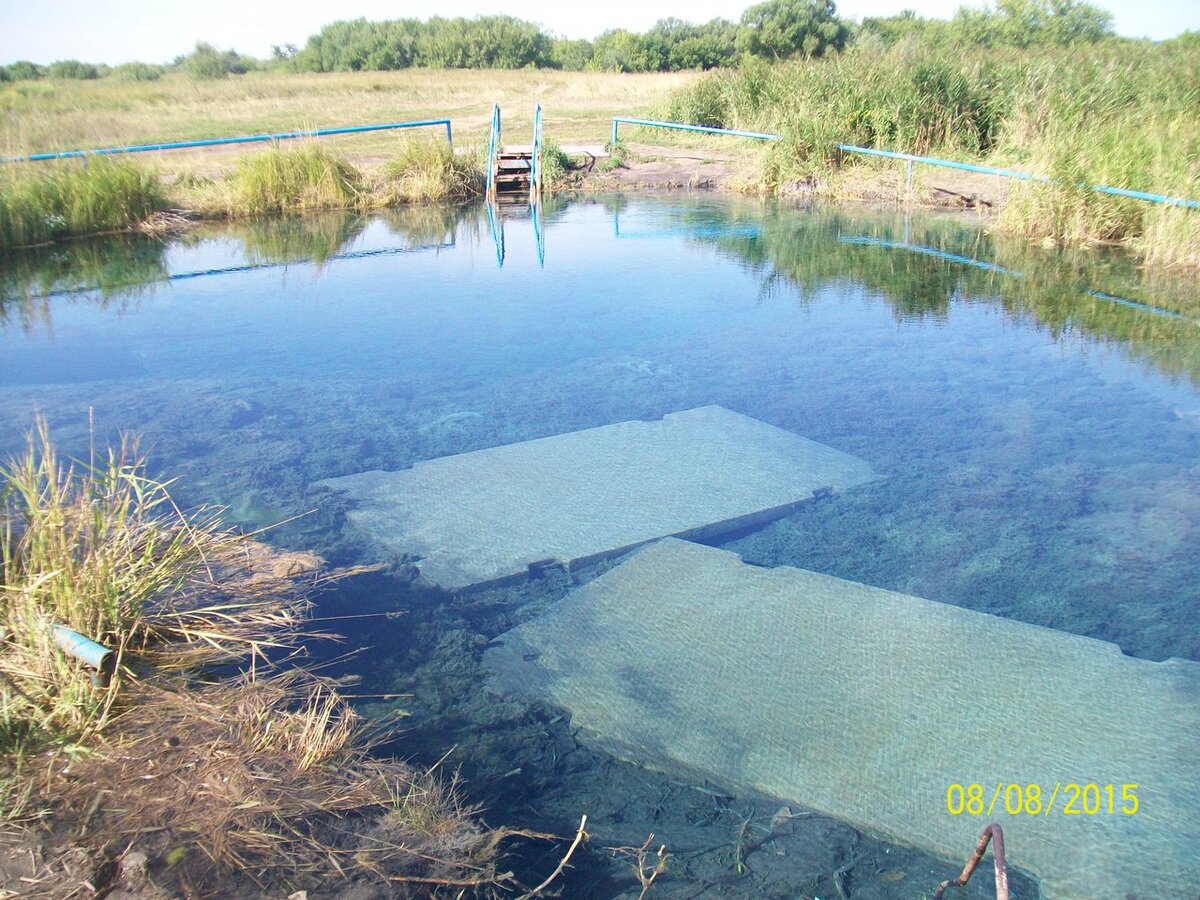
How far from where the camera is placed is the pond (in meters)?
2.30

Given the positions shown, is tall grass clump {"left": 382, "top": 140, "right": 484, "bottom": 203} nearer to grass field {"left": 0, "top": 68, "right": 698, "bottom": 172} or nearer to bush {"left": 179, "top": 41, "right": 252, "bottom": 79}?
grass field {"left": 0, "top": 68, "right": 698, "bottom": 172}

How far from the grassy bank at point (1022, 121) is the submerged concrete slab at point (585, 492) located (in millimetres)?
4788

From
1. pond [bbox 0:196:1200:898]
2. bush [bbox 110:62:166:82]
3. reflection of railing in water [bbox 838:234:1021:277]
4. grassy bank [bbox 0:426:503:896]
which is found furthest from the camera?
bush [bbox 110:62:166:82]

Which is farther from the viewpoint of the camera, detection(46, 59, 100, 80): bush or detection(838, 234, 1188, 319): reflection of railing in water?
detection(46, 59, 100, 80): bush

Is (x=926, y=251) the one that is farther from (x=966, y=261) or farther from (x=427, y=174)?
(x=427, y=174)

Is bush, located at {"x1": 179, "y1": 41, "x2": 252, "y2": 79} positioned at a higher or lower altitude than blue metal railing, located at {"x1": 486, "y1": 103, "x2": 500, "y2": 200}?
higher

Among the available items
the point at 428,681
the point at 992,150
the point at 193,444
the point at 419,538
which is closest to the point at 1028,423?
the point at 419,538

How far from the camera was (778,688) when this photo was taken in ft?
8.60

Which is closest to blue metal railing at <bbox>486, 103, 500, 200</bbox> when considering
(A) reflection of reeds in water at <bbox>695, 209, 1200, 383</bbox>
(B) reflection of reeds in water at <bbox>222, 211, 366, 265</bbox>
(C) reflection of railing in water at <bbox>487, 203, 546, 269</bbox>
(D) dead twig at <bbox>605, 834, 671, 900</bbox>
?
(C) reflection of railing in water at <bbox>487, 203, 546, 269</bbox>

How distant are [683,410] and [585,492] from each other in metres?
1.16

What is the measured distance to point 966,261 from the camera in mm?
7844

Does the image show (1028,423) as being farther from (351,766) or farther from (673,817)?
(351,766)

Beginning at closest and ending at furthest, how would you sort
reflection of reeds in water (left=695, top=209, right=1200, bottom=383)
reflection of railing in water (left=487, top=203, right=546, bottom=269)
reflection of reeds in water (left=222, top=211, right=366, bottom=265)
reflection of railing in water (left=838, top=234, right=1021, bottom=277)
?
reflection of reeds in water (left=695, top=209, right=1200, bottom=383) < reflection of railing in water (left=838, top=234, right=1021, bottom=277) < reflection of railing in water (left=487, top=203, right=546, bottom=269) < reflection of reeds in water (left=222, top=211, right=366, bottom=265)
